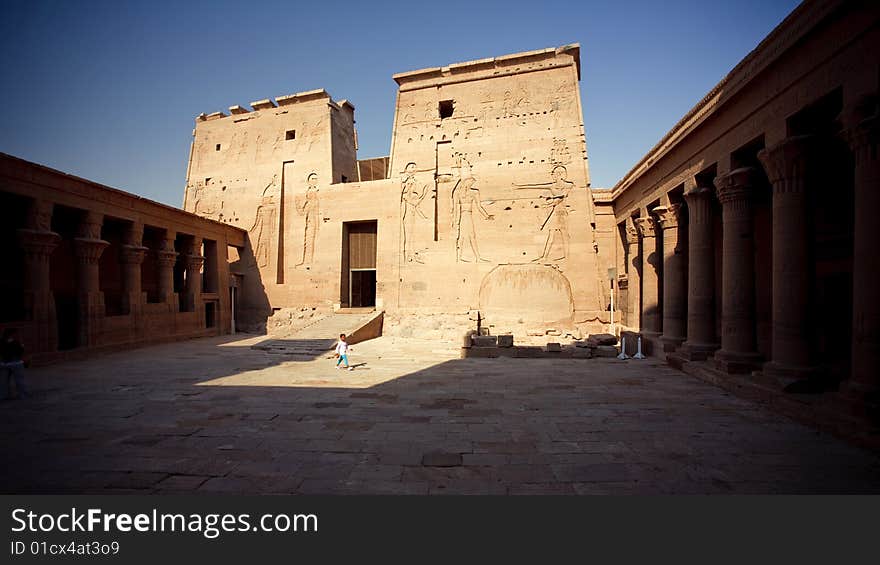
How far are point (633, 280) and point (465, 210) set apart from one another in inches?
292

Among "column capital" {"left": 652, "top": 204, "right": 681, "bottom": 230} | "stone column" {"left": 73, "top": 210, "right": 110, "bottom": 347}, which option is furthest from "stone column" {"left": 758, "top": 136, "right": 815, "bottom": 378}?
"stone column" {"left": 73, "top": 210, "right": 110, "bottom": 347}

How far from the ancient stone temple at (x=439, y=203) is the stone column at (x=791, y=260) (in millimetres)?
9908

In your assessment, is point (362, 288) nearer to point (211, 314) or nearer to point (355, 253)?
point (355, 253)

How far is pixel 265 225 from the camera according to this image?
21.3m

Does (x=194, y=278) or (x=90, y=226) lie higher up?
(x=90, y=226)

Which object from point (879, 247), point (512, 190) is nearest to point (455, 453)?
point (879, 247)

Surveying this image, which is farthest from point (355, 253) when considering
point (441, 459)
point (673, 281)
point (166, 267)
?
point (441, 459)

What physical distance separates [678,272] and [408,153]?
503 inches

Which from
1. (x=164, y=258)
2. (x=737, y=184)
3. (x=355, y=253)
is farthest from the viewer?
(x=355, y=253)

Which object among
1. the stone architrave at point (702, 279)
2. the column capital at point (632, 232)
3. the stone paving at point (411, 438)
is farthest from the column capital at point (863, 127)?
the column capital at point (632, 232)

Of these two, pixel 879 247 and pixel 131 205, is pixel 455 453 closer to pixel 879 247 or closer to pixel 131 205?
pixel 879 247

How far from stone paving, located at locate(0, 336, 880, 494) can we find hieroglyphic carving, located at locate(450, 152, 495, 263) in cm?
939

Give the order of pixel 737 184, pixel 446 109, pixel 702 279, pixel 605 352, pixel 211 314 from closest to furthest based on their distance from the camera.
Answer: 1. pixel 737 184
2. pixel 702 279
3. pixel 605 352
4. pixel 211 314
5. pixel 446 109

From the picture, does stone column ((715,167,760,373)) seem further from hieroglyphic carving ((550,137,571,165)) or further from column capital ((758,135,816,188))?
hieroglyphic carving ((550,137,571,165))
